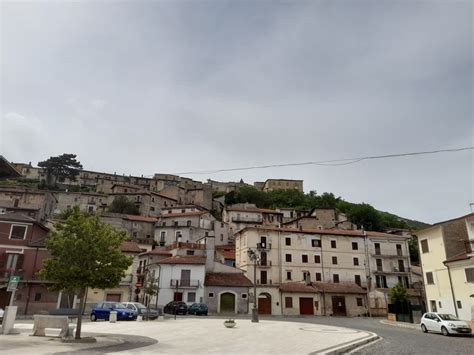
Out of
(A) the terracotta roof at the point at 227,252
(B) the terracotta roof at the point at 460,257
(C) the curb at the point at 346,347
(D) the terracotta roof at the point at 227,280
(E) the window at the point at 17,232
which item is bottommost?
(C) the curb at the point at 346,347

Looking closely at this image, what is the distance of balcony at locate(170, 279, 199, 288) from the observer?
41.1m

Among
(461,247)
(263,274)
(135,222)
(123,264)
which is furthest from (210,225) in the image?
(123,264)

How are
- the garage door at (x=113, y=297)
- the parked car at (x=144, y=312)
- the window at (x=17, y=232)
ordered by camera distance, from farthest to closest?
the garage door at (x=113, y=297) → the window at (x=17, y=232) → the parked car at (x=144, y=312)

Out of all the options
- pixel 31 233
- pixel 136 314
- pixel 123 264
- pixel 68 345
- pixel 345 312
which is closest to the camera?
pixel 68 345

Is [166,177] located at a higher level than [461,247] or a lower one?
higher

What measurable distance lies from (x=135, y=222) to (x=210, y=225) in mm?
14281

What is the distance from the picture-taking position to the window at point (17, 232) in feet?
113

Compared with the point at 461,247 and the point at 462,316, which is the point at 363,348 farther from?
the point at 461,247

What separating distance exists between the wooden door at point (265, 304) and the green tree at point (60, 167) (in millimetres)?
71107

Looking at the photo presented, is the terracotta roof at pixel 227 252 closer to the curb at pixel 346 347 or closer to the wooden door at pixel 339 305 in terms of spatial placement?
the wooden door at pixel 339 305

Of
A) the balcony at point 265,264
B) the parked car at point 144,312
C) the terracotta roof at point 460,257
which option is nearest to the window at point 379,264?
the balcony at point 265,264

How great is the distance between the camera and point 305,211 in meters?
91.0

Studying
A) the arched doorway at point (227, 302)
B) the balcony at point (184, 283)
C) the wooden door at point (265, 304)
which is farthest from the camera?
the wooden door at point (265, 304)

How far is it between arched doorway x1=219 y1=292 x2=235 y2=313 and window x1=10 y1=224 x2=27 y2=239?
21809 mm
